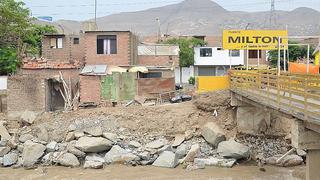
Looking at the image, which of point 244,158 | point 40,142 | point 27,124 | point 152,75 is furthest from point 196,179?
point 152,75

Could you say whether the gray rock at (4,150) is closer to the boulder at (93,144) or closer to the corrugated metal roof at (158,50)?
the boulder at (93,144)

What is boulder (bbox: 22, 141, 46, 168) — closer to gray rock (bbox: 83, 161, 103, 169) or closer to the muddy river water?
the muddy river water

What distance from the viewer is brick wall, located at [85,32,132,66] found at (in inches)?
1286

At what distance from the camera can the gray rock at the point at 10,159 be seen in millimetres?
23203

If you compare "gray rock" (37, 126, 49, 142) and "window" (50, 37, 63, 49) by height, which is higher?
"window" (50, 37, 63, 49)

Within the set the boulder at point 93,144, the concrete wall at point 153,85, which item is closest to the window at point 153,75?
the concrete wall at point 153,85

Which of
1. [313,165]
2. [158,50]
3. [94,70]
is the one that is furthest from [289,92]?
[158,50]

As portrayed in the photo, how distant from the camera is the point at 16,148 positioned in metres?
24.9

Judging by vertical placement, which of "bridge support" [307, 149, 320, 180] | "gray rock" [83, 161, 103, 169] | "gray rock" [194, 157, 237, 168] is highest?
"bridge support" [307, 149, 320, 180]

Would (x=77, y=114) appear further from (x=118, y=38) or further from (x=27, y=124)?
(x=118, y=38)

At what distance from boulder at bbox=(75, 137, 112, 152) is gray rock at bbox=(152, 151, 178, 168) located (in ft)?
9.34

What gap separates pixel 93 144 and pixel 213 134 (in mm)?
6143

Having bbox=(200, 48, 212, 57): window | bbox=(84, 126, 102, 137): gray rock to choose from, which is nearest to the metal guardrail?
bbox=(84, 126, 102, 137): gray rock

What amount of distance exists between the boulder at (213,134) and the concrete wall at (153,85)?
21.1ft
